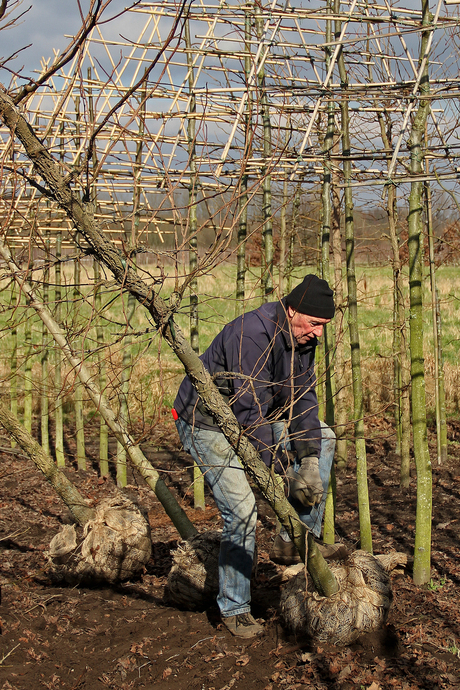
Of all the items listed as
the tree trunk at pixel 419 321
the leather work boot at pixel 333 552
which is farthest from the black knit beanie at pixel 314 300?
the leather work boot at pixel 333 552

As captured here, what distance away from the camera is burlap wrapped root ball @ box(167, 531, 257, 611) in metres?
3.64

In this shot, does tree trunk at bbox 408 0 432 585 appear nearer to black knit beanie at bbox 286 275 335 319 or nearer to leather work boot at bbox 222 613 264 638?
black knit beanie at bbox 286 275 335 319

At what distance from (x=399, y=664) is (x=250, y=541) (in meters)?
0.94

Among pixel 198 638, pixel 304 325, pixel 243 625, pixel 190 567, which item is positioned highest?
pixel 304 325

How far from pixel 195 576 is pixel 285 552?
62cm

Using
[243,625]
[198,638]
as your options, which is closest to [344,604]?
[243,625]

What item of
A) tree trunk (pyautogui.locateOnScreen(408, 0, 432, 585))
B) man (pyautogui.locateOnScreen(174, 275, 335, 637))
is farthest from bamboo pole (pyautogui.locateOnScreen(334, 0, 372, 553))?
man (pyautogui.locateOnScreen(174, 275, 335, 637))

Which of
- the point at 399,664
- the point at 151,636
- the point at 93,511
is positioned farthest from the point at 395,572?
the point at 93,511

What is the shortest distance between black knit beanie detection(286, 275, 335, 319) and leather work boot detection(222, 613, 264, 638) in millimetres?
1734

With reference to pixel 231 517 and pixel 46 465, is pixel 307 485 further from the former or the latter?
pixel 46 465

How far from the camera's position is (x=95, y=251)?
236cm

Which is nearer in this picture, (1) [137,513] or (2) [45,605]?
(2) [45,605]

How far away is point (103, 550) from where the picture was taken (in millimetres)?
4105

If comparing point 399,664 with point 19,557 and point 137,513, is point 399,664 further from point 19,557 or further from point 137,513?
point 19,557
